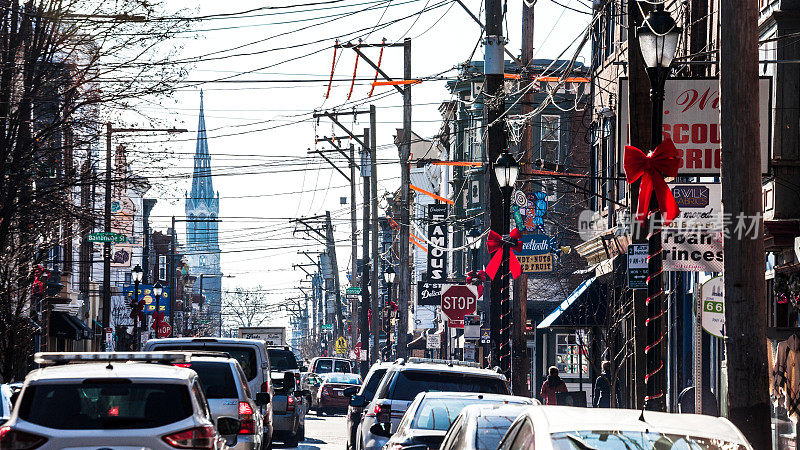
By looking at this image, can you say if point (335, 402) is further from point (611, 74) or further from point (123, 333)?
point (123, 333)

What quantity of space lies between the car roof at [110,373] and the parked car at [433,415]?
2654 millimetres

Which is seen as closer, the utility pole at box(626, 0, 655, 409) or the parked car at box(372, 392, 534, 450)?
the parked car at box(372, 392, 534, 450)

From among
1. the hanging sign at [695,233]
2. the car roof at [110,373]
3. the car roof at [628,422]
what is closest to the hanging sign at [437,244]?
the hanging sign at [695,233]

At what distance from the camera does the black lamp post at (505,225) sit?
25.1m

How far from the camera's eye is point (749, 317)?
11.9 m

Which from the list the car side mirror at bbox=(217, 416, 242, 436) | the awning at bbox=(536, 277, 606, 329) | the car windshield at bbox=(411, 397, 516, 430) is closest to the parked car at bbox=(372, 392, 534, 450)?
the car windshield at bbox=(411, 397, 516, 430)

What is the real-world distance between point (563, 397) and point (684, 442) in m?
21.2

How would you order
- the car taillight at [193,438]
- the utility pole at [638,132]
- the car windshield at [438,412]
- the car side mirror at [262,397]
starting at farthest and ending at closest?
the car side mirror at [262,397] → the utility pole at [638,132] → the car windshield at [438,412] → the car taillight at [193,438]

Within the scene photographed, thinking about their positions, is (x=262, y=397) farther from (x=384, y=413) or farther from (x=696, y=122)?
(x=696, y=122)

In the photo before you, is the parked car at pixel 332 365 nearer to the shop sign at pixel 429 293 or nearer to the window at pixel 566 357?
the shop sign at pixel 429 293

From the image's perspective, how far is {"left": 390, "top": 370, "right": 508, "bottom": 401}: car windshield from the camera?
1617 centimetres

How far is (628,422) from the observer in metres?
7.76

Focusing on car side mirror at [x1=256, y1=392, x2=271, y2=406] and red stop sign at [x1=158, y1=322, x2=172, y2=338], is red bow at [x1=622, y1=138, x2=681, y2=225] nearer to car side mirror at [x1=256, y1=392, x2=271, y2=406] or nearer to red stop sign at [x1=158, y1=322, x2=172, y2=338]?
car side mirror at [x1=256, y1=392, x2=271, y2=406]

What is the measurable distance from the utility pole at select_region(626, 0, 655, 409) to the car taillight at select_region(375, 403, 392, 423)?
3.36 metres
